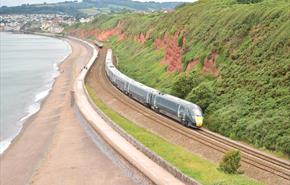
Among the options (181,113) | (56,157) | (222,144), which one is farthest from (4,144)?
(222,144)

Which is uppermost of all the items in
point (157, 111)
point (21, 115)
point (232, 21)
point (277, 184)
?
point (232, 21)

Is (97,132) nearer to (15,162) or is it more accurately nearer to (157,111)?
(15,162)

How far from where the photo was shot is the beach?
3203 centimetres

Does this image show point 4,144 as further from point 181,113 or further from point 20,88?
point 20,88

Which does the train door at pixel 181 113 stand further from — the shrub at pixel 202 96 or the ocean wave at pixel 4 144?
the ocean wave at pixel 4 144

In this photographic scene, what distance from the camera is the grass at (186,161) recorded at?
73.9 feet

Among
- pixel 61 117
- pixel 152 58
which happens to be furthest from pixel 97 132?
pixel 152 58

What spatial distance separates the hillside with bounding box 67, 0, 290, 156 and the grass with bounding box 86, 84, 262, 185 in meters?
6.20

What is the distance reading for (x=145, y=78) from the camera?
233ft

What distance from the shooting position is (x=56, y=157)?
3812cm

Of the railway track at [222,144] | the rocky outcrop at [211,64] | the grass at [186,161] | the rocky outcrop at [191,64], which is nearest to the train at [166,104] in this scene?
the railway track at [222,144]

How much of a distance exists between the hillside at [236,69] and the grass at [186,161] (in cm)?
620

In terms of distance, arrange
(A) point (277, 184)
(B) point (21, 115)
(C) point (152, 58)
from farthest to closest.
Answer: (C) point (152, 58)
(B) point (21, 115)
(A) point (277, 184)

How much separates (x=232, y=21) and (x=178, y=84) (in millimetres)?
12428
